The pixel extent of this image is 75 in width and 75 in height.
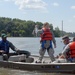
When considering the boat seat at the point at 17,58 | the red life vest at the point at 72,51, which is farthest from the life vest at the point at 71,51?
the boat seat at the point at 17,58

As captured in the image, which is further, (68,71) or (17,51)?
(17,51)

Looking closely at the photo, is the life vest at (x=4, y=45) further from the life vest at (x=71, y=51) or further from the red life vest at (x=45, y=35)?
the life vest at (x=71, y=51)

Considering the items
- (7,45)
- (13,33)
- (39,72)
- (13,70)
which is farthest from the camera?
(13,33)

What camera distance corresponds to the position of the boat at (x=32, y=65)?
10875 mm

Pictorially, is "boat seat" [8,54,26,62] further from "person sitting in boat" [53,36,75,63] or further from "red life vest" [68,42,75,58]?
"red life vest" [68,42,75,58]

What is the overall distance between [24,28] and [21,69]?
82850 mm

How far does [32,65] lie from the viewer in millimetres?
11531

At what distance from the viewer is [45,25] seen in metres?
12.1

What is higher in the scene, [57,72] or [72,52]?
[72,52]

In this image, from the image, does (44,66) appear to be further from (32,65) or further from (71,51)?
(71,51)

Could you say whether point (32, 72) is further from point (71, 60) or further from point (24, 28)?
point (24, 28)

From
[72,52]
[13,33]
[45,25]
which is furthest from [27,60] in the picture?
[13,33]

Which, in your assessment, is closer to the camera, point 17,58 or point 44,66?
point 44,66

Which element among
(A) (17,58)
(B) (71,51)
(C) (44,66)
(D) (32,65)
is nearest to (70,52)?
(B) (71,51)
